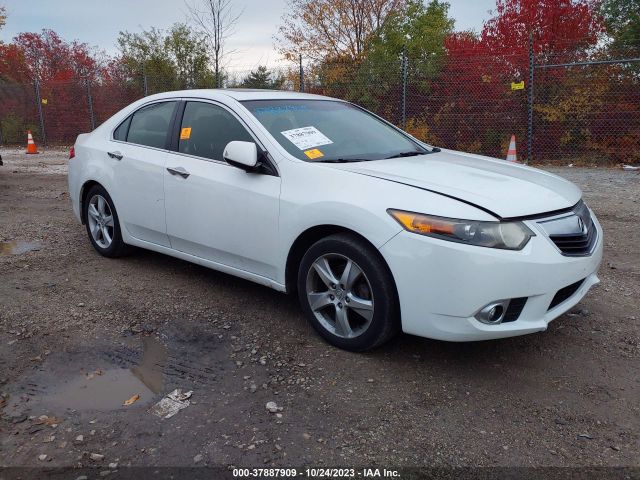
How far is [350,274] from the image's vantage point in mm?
3176

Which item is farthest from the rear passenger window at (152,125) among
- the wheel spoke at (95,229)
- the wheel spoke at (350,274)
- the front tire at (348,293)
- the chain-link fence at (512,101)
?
the chain-link fence at (512,101)

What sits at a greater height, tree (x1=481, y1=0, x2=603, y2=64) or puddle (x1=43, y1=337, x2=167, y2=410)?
tree (x1=481, y1=0, x2=603, y2=64)

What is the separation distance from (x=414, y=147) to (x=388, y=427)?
94.5 inches

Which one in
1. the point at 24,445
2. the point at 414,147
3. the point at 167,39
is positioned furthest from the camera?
the point at 167,39

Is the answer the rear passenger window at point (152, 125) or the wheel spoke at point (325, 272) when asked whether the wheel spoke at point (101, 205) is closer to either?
the rear passenger window at point (152, 125)

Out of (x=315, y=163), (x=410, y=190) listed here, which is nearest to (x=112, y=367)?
(x=315, y=163)

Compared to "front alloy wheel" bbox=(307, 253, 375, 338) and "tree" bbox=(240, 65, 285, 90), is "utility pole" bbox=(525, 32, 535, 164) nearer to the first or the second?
"tree" bbox=(240, 65, 285, 90)

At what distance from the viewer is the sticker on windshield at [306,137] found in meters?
3.68

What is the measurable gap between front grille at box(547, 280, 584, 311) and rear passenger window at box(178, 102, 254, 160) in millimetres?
2138

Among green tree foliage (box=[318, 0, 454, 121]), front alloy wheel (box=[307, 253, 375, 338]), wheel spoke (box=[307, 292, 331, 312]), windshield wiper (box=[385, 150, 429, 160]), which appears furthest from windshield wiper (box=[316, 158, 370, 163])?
green tree foliage (box=[318, 0, 454, 121])

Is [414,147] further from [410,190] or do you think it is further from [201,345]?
[201,345]

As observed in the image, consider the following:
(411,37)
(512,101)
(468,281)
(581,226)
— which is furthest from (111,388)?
(411,37)

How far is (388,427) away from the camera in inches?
103

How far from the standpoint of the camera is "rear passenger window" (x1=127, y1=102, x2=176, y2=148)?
4.47 m
